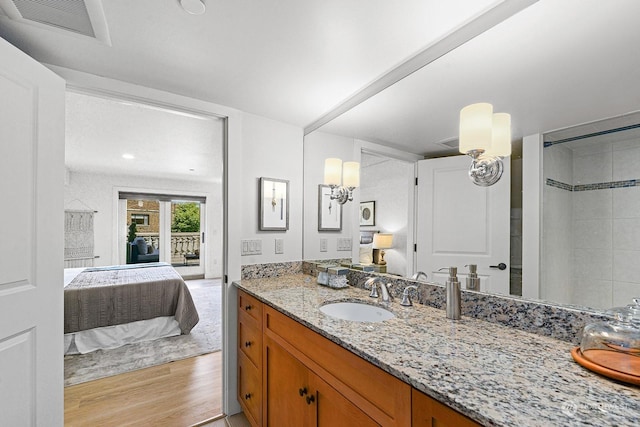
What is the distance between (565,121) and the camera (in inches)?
36.7

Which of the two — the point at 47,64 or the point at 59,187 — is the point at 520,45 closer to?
the point at 59,187

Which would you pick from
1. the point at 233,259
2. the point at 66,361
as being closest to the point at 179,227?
the point at 66,361

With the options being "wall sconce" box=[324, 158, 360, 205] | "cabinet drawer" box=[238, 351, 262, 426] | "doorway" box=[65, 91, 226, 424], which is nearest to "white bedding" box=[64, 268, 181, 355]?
"doorway" box=[65, 91, 226, 424]

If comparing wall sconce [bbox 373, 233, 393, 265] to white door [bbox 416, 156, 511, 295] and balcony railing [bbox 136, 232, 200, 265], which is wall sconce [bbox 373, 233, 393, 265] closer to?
white door [bbox 416, 156, 511, 295]

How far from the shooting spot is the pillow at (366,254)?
5.74 feet

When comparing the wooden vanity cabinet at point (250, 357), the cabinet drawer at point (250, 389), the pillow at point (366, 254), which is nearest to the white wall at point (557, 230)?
the pillow at point (366, 254)

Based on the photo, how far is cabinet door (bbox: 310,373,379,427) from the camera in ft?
2.93

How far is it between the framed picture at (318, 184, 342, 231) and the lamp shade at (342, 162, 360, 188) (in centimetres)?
20

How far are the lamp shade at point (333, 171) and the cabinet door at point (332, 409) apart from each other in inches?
51.0

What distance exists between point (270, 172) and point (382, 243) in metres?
1.07

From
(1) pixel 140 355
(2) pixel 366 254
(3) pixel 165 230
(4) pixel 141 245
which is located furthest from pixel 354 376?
(4) pixel 141 245

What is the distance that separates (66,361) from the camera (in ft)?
8.76

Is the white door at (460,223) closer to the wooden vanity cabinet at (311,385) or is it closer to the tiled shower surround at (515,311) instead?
the tiled shower surround at (515,311)

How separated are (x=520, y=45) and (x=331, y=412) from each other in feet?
5.02
